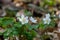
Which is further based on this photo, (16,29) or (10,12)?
(10,12)

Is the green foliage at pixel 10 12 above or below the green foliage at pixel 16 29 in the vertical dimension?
above

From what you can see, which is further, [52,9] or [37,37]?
[52,9]

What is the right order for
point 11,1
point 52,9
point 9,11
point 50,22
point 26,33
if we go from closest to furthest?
point 26,33
point 50,22
point 9,11
point 52,9
point 11,1

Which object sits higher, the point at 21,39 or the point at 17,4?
the point at 17,4

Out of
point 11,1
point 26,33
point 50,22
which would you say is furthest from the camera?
point 11,1

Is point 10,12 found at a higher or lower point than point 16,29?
higher

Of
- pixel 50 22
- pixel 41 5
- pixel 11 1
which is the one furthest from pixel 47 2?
pixel 50 22

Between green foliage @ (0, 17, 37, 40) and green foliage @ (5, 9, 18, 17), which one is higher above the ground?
green foliage @ (5, 9, 18, 17)

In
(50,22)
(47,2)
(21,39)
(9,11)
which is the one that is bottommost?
(21,39)

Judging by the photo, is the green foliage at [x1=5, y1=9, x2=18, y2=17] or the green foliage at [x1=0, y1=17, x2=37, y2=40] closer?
the green foliage at [x1=0, y1=17, x2=37, y2=40]

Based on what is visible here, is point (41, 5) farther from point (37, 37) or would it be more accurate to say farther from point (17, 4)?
point (37, 37)

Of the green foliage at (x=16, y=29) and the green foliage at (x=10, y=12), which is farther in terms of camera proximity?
the green foliage at (x=10, y=12)
